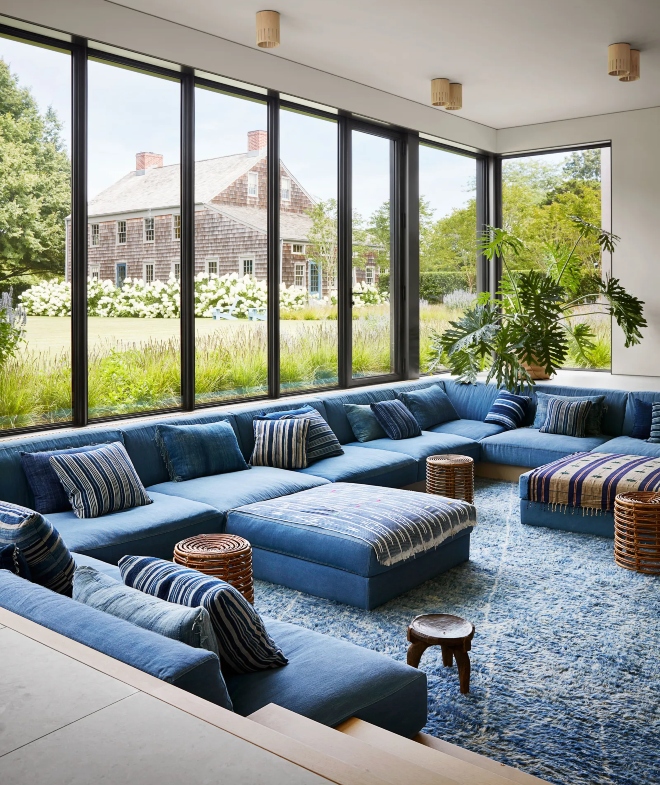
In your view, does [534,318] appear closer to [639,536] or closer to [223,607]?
[639,536]

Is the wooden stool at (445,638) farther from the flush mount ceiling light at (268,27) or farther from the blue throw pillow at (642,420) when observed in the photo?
the blue throw pillow at (642,420)

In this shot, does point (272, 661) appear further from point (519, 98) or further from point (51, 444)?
point (519, 98)

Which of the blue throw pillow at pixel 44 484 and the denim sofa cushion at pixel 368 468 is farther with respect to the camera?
the denim sofa cushion at pixel 368 468

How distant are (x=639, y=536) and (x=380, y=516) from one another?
1448mm

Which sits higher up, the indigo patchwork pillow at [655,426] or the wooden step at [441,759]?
the indigo patchwork pillow at [655,426]

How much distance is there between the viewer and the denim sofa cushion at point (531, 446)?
240 inches

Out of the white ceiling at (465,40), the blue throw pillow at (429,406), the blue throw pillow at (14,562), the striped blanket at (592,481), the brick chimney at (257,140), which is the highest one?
the white ceiling at (465,40)

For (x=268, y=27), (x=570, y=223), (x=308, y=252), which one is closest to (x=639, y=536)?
(x=308, y=252)

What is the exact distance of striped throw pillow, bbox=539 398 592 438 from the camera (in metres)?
6.39

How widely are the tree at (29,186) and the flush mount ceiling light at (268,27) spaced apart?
50.9 inches

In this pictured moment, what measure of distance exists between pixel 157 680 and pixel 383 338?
5.65 metres

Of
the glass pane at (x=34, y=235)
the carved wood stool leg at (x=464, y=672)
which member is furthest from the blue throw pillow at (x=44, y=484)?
the carved wood stool leg at (x=464, y=672)

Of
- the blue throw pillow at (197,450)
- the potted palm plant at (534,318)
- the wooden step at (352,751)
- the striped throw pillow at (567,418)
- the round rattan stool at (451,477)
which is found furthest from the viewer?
the potted palm plant at (534,318)

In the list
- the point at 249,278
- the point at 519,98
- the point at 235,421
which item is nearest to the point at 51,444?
the point at 235,421
